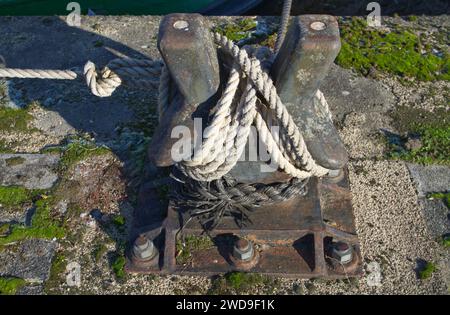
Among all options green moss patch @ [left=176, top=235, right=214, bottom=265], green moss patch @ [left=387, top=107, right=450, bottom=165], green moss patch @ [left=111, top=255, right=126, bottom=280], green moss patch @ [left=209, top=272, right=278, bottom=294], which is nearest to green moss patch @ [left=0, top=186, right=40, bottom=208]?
green moss patch @ [left=111, top=255, right=126, bottom=280]

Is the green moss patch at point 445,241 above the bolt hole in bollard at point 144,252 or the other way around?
the other way around

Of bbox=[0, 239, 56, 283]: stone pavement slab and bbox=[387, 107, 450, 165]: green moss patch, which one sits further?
bbox=[387, 107, 450, 165]: green moss patch

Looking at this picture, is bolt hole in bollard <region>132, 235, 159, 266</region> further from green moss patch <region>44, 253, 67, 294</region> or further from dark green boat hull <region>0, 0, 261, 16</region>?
dark green boat hull <region>0, 0, 261, 16</region>

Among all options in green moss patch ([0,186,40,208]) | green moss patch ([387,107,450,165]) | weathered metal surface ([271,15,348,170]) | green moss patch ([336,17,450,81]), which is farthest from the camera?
green moss patch ([336,17,450,81])

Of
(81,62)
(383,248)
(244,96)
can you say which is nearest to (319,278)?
(383,248)

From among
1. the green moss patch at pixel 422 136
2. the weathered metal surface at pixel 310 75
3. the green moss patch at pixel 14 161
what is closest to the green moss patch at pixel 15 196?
the green moss patch at pixel 14 161

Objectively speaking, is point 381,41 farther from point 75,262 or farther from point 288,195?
point 75,262

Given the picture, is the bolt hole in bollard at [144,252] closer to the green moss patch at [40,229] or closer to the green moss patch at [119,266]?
the green moss patch at [119,266]
